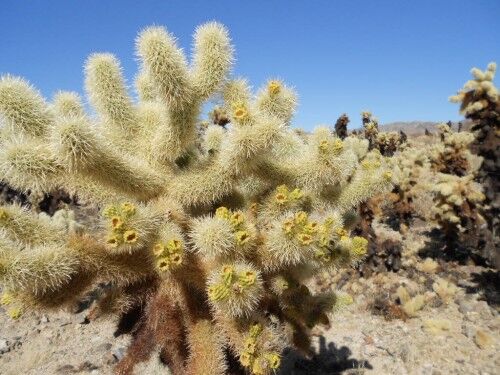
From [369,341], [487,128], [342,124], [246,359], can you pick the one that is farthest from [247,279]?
[342,124]

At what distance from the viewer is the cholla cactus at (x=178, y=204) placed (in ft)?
6.53

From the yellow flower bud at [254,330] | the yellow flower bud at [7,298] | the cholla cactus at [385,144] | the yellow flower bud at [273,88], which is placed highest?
the cholla cactus at [385,144]

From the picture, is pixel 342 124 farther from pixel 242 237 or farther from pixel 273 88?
pixel 242 237

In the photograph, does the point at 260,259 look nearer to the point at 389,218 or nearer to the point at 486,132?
the point at 486,132

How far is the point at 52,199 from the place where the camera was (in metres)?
11.3

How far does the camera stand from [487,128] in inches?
291

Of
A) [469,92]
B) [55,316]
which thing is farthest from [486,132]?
[55,316]

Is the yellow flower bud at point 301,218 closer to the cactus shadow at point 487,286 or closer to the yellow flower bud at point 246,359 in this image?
the yellow flower bud at point 246,359

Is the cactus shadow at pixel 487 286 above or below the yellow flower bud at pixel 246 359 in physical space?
above

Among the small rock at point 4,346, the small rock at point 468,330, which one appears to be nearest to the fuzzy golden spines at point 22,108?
the small rock at point 4,346

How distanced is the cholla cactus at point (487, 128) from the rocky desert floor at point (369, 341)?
1.23m

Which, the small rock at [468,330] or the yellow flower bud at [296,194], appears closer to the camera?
the yellow flower bud at [296,194]

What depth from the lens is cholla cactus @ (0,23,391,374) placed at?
1.99 m

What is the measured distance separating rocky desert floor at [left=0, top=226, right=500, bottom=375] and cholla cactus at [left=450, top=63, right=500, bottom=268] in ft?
4.03
